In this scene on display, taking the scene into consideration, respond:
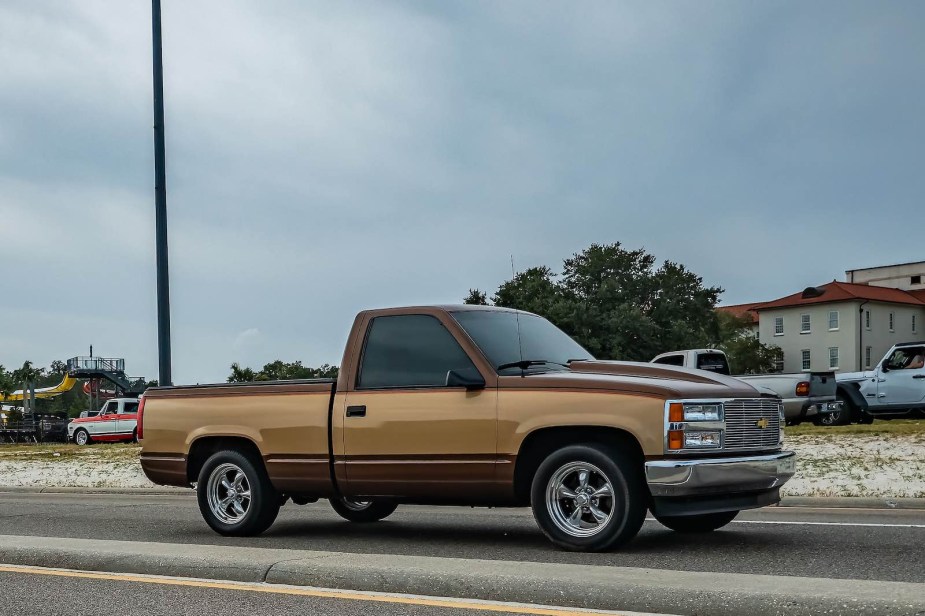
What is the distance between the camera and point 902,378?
27469 mm

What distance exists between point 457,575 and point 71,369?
2811 inches

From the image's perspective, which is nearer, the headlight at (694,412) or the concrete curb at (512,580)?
the concrete curb at (512,580)

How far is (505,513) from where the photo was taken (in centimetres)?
1252

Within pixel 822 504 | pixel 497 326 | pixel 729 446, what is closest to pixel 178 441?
pixel 497 326

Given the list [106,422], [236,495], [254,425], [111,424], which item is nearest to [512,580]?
[254,425]

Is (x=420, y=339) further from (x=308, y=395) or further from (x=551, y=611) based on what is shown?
(x=551, y=611)

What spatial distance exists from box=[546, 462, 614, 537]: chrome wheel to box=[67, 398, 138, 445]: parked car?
34.2 meters

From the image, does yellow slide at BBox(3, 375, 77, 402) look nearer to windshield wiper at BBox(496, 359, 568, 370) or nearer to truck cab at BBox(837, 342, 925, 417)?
truck cab at BBox(837, 342, 925, 417)

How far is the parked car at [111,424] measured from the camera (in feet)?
133

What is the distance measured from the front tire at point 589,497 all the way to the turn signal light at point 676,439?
1.19 ft

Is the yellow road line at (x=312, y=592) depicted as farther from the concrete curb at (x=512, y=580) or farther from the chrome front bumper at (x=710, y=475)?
the chrome front bumper at (x=710, y=475)

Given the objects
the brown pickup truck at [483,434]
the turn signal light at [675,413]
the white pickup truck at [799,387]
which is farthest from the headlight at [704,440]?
the white pickup truck at [799,387]

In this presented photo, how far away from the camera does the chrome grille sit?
27.6ft

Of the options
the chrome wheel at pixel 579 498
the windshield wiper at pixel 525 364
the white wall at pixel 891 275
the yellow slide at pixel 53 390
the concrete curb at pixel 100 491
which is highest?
the white wall at pixel 891 275
